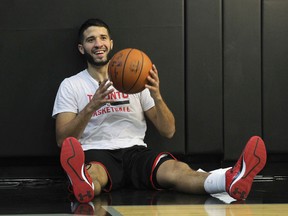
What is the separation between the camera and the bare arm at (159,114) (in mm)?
3107

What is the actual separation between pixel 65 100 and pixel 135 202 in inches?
32.0

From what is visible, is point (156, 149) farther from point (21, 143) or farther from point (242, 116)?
point (21, 143)

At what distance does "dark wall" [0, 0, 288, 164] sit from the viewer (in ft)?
12.1

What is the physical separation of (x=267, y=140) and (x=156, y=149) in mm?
668

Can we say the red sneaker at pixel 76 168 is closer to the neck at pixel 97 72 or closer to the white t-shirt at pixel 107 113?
the white t-shirt at pixel 107 113

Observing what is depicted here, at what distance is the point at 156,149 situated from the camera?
371 centimetres

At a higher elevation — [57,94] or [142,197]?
[57,94]

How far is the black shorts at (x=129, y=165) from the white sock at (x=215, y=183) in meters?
0.33

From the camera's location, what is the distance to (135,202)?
290 cm

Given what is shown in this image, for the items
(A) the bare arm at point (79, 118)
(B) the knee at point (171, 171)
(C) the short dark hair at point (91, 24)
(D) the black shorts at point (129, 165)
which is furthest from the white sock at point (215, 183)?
(C) the short dark hair at point (91, 24)

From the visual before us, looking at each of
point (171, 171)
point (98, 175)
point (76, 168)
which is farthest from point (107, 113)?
point (76, 168)

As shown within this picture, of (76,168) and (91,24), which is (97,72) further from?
(76,168)

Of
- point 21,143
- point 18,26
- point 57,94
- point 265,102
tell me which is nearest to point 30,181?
point 21,143

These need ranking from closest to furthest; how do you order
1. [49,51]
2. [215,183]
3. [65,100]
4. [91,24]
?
[215,183] < [65,100] < [91,24] < [49,51]
